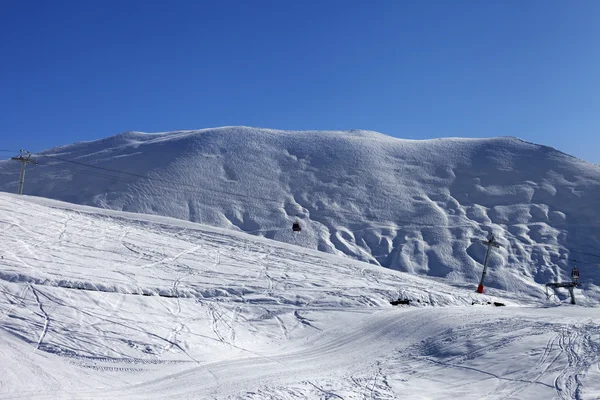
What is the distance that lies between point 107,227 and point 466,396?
24.4 m

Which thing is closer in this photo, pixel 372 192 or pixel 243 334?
pixel 243 334

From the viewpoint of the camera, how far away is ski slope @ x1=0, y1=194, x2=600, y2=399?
14352 mm

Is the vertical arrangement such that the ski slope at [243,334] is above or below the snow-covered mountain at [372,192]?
below

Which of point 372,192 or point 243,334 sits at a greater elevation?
point 372,192

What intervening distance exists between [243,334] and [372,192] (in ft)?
163

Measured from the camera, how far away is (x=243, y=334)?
19.4 meters

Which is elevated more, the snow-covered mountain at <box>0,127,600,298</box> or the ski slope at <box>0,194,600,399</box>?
the snow-covered mountain at <box>0,127,600,298</box>

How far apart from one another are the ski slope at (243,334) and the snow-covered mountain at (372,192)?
26800mm

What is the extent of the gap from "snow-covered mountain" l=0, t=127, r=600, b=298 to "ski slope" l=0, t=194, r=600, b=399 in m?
26.8

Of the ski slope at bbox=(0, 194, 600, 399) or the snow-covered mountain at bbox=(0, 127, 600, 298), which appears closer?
the ski slope at bbox=(0, 194, 600, 399)

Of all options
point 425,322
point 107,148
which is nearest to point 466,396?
point 425,322

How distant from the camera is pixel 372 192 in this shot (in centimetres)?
6750

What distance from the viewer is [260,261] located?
1188 inches

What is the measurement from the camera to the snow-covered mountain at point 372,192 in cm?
5409
